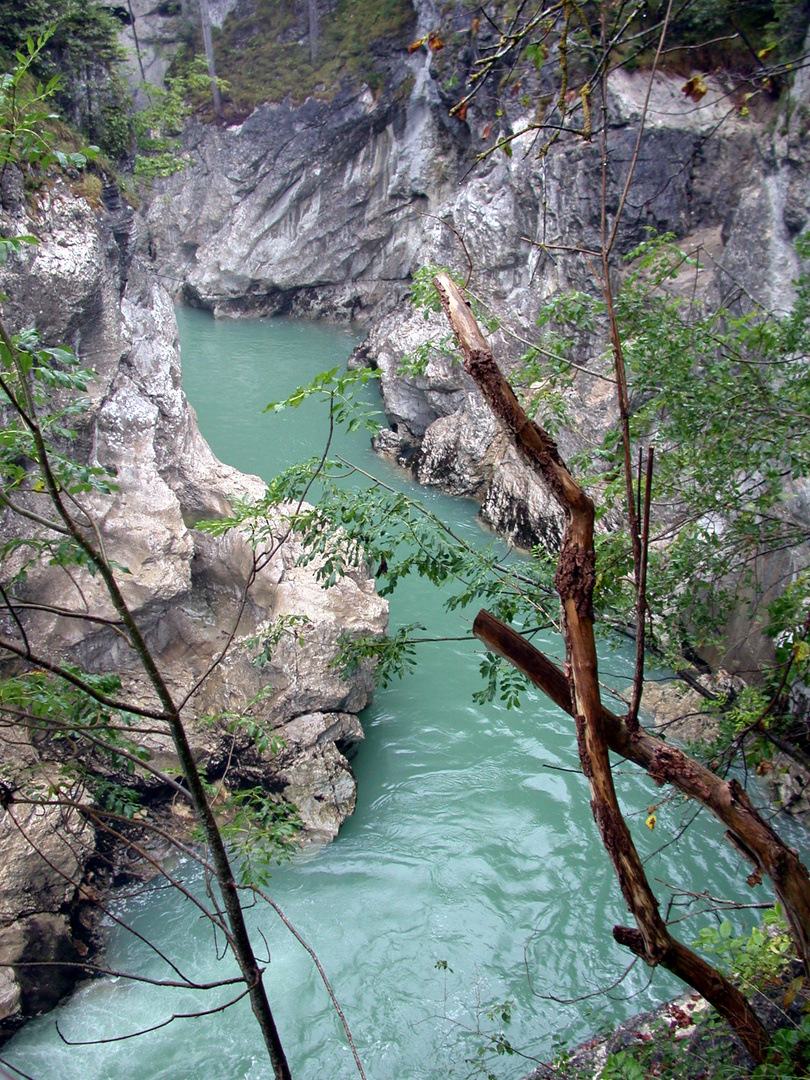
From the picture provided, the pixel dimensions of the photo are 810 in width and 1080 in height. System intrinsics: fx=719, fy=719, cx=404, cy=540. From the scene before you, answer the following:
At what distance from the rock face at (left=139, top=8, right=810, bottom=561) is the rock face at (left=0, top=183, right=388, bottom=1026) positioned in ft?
→ 9.48

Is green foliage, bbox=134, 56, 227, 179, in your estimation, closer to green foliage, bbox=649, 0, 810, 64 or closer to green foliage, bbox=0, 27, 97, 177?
green foliage, bbox=649, 0, 810, 64

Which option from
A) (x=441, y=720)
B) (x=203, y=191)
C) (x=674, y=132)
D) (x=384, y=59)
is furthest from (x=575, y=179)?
(x=203, y=191)

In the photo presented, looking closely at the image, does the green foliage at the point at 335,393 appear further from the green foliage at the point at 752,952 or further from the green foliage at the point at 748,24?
the green foliage at the point at 748,24

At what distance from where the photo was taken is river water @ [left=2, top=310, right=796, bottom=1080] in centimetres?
458

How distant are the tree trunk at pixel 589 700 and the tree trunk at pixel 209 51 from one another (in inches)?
965

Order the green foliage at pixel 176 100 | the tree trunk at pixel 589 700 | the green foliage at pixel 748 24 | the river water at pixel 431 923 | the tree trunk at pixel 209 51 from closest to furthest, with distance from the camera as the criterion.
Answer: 1. the tree trunk at pixel 589 700
2. the river water at pixel 431 923
3. the green foliage at pixel 748 24
4. the green foliage at pixel 176 100
5. the tree trunk at pixel 209 51

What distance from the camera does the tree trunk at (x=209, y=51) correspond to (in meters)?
22.1

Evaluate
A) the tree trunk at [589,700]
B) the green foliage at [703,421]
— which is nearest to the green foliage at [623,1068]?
the tree trunk at [589,700]

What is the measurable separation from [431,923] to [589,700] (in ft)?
14.5

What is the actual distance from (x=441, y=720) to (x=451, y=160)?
629 inches

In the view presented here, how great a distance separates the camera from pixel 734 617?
25.1ft

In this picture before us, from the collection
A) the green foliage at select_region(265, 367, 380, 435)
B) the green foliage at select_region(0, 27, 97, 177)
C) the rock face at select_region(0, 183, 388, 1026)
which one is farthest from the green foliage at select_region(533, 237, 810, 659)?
the rock face at select_region(0, 183, 388, 1026)

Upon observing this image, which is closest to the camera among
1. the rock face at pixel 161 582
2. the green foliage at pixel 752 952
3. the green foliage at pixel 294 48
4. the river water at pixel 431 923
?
the green foliage at pixel 752 952

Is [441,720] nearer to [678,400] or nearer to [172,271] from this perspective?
[678,400]
